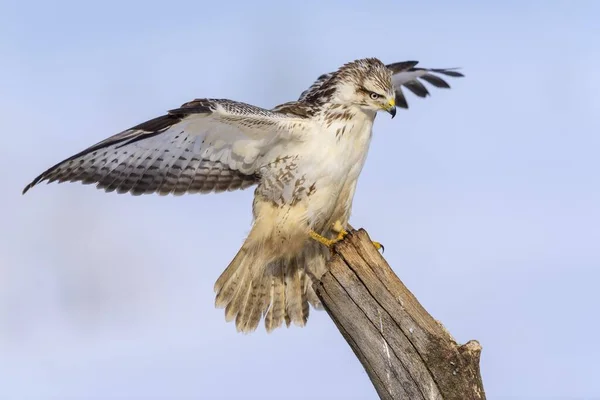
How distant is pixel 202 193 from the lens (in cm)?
853

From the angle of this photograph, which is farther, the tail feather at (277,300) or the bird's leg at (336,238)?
the tail feather at (277,300)

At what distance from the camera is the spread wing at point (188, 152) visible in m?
7.38

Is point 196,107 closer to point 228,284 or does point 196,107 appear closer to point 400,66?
point 228,284

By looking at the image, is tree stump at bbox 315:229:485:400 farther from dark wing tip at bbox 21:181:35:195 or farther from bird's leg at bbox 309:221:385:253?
dark wing tip at bbox 21:181:35:195

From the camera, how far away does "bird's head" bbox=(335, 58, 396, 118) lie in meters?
8.17

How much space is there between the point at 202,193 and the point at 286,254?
1.01 metres

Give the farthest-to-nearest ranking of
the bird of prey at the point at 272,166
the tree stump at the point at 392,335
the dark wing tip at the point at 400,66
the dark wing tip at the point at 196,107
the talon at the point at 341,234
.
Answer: the dark wing tip at the point at 400,66, the bird of prey at the point at 272,166, the talon at the point at 341,234, the dark wing tip at the point at 196,107, the tree stump at the point at 392,335

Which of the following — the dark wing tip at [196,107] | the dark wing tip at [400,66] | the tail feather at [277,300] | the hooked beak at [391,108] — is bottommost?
the tail feather at [277,300]

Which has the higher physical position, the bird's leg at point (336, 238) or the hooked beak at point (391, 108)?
the hooked beak at point (391, 108)

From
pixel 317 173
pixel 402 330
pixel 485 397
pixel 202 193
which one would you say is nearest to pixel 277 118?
pixel 317 173

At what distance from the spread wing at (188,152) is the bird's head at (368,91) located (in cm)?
50

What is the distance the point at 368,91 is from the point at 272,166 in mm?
1127

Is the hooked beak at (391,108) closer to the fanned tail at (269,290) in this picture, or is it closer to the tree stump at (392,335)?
the fanned tail at (269,290)

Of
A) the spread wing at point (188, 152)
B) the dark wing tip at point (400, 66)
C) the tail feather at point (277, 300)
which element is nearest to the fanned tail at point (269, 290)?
the tail feather at point (277, 300)
